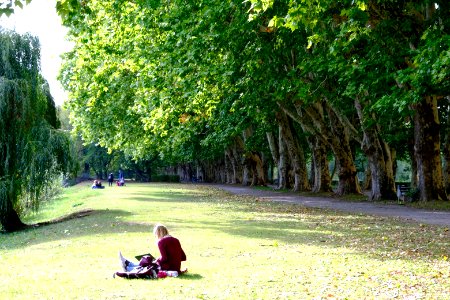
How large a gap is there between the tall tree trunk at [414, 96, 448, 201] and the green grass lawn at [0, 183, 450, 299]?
491cm

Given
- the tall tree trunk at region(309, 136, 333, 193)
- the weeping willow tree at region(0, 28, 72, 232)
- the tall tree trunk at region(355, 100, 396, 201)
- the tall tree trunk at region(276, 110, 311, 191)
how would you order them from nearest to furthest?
1. the weeping willow tree at region(0, 28, 72, 232)
2. the tall tree trunk at region(355, 100, 396, 201)
3. the tall tree trunk at region(309, 136, 333, 193)
4. the tall tree trunk at region(276, 110, 311, 191)

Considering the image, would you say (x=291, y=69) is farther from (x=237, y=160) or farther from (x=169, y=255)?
(x=237, y=160)

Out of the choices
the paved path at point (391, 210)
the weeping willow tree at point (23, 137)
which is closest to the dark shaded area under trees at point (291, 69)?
the paved path at point (391, 210)

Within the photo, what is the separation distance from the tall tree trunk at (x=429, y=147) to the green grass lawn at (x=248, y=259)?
4.91 meters

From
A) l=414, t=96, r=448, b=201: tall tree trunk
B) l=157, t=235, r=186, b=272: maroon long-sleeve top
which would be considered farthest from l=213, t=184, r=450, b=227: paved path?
l=157, t=235, r=186, b=272: maroon long-sleeve top

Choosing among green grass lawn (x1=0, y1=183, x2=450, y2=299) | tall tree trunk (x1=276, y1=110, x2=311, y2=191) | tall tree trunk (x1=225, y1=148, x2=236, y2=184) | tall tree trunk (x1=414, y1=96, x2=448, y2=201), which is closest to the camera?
green grass lawn (x1=0, y1=183, x2=450, y2=299)

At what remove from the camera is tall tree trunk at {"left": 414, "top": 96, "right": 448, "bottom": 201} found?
26.0 m

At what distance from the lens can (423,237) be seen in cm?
1612

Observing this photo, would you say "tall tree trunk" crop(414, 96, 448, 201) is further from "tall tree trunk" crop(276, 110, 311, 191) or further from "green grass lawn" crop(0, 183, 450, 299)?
"tall tree trunk" crop(276, 110, 311, 191)

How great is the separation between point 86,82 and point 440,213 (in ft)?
68.5

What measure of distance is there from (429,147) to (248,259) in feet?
51.0

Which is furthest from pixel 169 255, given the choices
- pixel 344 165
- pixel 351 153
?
pixel 351 153

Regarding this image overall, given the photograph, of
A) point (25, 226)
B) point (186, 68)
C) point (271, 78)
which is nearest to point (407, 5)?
point (271, 78)

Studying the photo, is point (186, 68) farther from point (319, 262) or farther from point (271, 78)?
point (319, 262)
